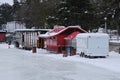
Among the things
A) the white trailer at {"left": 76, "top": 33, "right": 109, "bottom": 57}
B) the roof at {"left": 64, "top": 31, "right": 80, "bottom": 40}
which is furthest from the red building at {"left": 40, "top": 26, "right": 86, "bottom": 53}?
the white trailer at {"left": 76, "top": 33, "right": 109, "bottom": 57}

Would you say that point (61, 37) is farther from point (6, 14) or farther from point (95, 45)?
point (6, 14)

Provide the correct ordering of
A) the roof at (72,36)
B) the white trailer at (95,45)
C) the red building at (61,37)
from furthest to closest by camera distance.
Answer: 1. the red building at (61,37)
2. the roof at (72,36)
3. the white trailer at (95,45)

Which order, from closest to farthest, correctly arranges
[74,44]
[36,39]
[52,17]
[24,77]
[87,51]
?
[24,77]
[87,51]
[74,44]
[36,39]
[52,17]

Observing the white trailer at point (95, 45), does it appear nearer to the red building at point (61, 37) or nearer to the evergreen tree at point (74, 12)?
the red building at point (61, 37)

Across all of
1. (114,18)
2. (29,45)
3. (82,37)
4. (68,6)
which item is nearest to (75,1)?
(68,6)

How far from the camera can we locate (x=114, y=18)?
45469 mm

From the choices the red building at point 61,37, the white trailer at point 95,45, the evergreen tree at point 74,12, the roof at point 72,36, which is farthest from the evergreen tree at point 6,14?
the white trailer at point 95,45

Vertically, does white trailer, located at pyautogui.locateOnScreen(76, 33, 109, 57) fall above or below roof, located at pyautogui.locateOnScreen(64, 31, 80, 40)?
below

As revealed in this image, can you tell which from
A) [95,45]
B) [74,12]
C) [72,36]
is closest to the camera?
[95,45]

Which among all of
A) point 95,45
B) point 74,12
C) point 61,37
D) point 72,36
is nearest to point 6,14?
point 74,12

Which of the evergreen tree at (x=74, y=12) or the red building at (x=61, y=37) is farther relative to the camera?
the evergreen tree at (x=74, y=12)

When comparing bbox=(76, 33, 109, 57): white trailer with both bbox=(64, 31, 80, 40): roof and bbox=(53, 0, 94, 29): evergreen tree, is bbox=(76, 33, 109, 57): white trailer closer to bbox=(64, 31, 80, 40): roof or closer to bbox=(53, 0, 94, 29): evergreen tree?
bbox=(64, 31, 80, 40): roof

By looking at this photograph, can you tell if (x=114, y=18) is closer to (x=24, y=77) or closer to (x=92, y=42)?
(x=92, y=42)

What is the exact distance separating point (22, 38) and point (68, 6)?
10.4m
